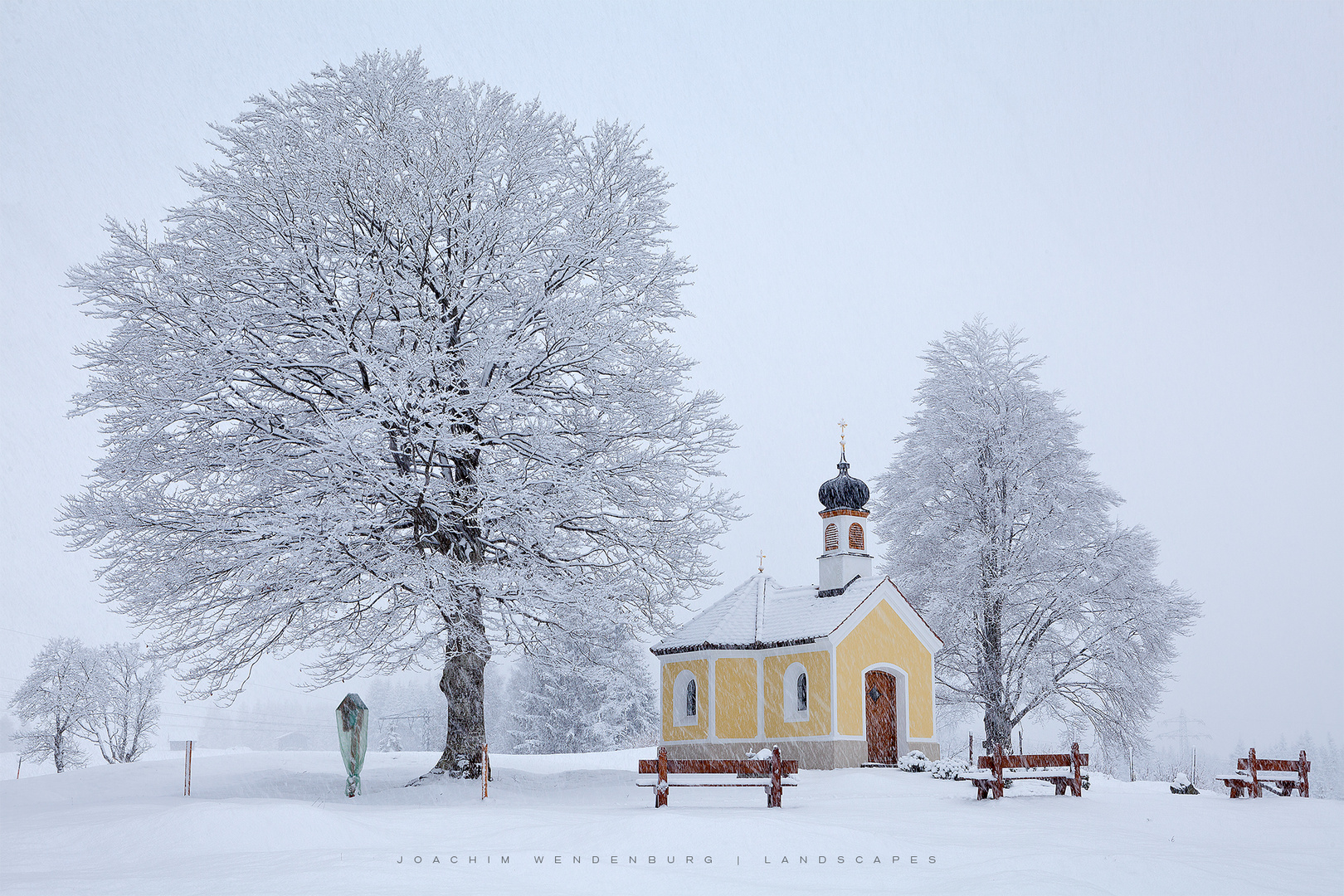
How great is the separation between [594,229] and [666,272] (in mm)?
1709

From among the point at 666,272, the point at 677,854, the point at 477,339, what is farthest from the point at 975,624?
the point at 677,854

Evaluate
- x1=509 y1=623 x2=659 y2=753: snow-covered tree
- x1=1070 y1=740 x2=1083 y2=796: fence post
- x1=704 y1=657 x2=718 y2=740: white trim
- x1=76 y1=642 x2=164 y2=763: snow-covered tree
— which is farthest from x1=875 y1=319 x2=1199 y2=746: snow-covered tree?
x1=76 y1=642 x2=164 y2=763: snow-covered tree

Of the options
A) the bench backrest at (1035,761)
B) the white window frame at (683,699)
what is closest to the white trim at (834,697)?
the white window frame at (683,699)

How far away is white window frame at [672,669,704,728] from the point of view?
28234mm

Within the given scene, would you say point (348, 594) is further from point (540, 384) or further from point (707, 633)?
point (707, 633)

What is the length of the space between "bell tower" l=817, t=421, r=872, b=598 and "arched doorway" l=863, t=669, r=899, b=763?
299 centimetres

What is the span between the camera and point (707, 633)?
28.8 meters

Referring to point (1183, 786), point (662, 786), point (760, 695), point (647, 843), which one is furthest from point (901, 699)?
point (647, 843)

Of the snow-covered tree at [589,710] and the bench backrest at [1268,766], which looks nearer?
the bench backrest at [1268,766]

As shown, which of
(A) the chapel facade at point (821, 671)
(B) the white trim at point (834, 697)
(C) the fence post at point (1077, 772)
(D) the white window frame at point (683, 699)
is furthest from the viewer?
(D) the white window frame at point (683, 699)

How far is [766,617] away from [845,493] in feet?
14.0

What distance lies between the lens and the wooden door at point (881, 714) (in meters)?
27.0

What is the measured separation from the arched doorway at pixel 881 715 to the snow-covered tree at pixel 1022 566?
3119 mm

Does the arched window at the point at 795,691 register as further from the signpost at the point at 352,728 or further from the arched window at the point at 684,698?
the signpost at the point at 352,728
